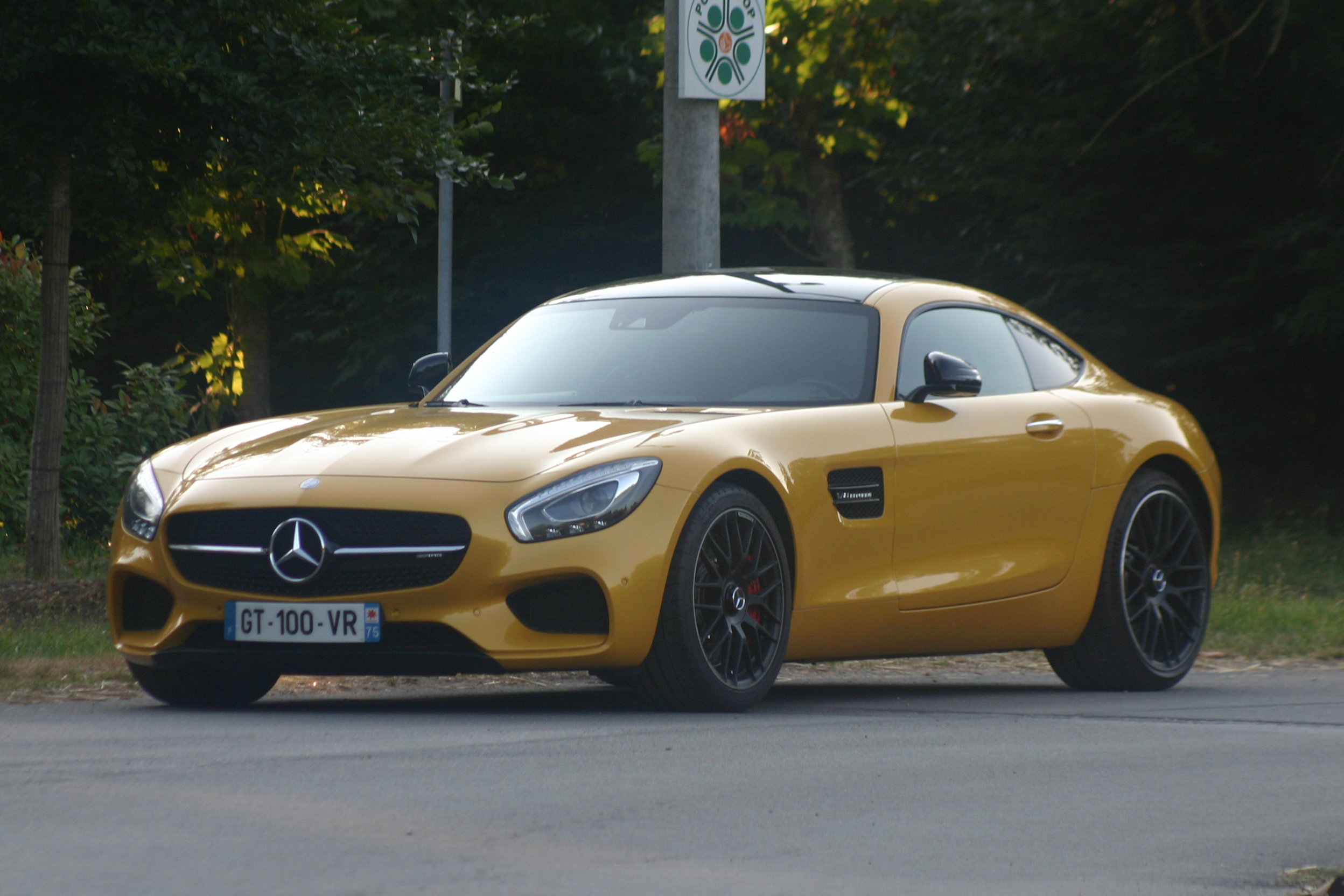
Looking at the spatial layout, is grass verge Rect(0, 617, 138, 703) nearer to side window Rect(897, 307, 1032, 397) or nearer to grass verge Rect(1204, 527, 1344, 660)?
side window Rect(897, 307, 1032, 397)

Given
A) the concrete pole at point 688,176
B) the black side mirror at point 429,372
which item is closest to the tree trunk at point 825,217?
the concrete pole at point 688,176

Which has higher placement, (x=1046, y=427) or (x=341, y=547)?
(x=1046, y=427)

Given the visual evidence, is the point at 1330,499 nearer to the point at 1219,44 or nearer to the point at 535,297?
the point at 1219,44

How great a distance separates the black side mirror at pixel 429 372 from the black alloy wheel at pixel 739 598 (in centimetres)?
212

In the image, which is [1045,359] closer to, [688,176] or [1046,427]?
[1046,427]

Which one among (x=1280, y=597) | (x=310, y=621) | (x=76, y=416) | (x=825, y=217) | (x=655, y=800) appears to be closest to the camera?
(x=655, y=800)

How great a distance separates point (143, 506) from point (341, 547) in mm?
856

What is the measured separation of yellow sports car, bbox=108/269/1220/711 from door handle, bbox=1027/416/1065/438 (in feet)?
0.04

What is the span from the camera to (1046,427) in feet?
26.4

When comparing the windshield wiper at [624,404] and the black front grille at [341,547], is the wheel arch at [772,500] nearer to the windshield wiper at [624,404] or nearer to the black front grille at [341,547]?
the windshield wiper at [624,404]

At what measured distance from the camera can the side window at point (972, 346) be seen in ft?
26.0

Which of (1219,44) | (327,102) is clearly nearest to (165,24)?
(327,102)

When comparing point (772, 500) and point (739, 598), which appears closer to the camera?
point (739, 598)

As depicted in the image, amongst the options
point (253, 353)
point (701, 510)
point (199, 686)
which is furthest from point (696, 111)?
point (253, 353)
